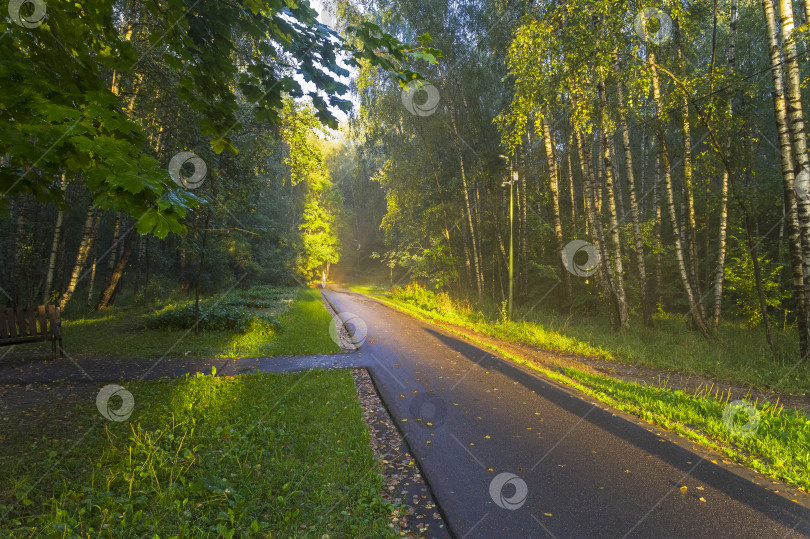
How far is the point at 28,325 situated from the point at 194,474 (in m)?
7.28

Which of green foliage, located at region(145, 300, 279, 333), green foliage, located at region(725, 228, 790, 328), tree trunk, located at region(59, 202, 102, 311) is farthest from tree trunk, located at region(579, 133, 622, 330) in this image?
tree trunk, located at region(59, 202, 102, 311)

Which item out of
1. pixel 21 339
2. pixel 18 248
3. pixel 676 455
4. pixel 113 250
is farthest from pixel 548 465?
pixel 113 250

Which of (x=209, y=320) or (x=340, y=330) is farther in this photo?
(x=340, y=330)

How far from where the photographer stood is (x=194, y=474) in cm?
322

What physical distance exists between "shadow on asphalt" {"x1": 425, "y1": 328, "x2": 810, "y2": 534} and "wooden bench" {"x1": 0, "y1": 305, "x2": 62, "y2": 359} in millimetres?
9311

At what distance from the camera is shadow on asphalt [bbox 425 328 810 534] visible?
120 inches

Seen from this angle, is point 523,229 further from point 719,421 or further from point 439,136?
point 719,421

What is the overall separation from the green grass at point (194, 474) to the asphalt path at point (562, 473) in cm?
81

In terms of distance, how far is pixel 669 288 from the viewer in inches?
711

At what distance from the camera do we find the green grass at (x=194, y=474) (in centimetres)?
265

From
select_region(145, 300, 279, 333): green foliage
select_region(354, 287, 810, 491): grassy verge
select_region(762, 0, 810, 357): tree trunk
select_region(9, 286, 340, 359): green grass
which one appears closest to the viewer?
select_region(354, 287, 810, 491): grassy verge

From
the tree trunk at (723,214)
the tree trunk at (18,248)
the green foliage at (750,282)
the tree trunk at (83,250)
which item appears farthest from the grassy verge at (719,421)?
the tree trunk at (18,248)

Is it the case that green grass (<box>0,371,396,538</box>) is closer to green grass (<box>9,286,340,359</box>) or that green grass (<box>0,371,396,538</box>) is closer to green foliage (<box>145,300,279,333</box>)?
green grass (<box>9,286,340,359</box>)

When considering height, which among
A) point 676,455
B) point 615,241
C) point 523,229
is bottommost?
point 676,455
